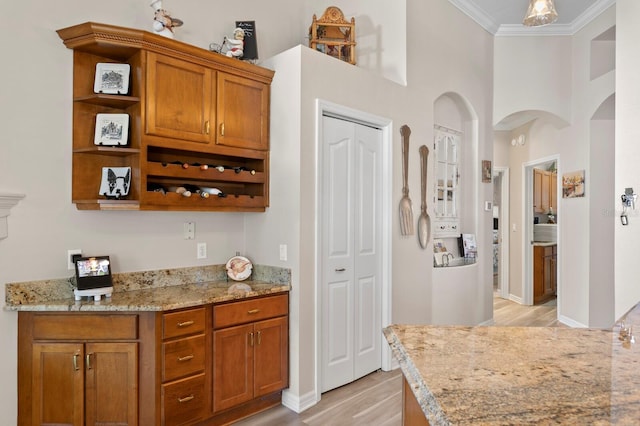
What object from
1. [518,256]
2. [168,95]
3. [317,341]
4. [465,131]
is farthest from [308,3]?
[518,256]

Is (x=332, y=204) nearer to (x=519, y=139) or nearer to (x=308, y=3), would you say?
(x=308, y=3)

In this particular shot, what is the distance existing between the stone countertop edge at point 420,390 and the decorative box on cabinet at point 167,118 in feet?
6.09

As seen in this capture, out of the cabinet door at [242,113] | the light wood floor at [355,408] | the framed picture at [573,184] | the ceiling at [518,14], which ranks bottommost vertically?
the light wood floor at [355,408]

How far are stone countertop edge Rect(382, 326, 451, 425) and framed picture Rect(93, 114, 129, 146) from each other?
2.03 metres

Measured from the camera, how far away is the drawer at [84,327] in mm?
2287

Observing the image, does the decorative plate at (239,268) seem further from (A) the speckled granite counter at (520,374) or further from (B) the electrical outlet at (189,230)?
(A) the speckled granite counter at (520,374)

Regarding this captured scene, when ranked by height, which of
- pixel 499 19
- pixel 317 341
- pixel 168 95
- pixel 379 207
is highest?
pixel 499 19

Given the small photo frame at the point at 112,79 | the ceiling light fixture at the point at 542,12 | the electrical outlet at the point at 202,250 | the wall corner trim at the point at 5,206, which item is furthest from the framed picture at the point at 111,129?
the ceiling light fixture at the point at 542,12

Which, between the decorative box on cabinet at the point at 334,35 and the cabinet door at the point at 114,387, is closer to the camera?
the cabinet door at the point at 114,387

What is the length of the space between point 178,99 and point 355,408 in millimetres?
2414

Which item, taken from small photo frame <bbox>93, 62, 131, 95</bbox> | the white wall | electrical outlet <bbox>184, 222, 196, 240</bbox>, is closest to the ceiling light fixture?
the white wall

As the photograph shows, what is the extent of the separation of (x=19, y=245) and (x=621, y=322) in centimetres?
292

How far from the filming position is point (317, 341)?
305cm

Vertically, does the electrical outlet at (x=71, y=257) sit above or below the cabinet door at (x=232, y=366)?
above
